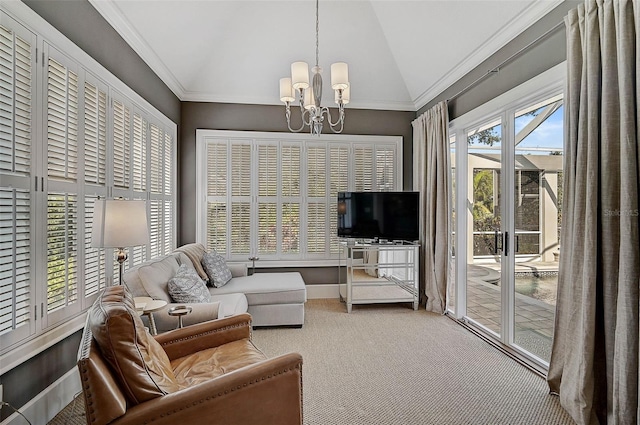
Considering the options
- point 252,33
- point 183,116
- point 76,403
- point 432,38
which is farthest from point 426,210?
point 76,403

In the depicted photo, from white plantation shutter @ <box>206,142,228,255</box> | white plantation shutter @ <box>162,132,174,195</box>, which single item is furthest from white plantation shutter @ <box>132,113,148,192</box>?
white plantation shutter @ <box>206,142,228,255</box>

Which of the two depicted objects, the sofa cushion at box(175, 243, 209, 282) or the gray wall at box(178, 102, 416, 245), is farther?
the gray wall at box(178, 102, 416, 245)

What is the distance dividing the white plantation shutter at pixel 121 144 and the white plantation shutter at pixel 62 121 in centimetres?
54

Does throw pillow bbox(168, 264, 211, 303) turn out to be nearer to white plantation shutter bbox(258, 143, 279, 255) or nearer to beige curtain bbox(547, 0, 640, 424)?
white plantation shutter bbox(258, 143, 279, 255)

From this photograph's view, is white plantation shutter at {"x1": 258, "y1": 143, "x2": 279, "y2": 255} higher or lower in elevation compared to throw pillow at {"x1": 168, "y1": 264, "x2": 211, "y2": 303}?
higher

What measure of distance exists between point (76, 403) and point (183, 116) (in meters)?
3.58

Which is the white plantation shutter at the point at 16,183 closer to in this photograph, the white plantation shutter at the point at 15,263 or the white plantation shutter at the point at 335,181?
the white plantation shutter at the point at 15,263

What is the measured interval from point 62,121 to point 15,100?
372 mm

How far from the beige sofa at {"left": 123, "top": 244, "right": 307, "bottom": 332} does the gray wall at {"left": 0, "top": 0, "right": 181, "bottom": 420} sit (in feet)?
1.86

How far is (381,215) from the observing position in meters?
4.41

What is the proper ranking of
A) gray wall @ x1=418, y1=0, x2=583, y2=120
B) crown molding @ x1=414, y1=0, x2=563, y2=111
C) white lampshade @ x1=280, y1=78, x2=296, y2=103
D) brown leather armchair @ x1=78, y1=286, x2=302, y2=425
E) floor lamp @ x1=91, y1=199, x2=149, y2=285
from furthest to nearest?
white lampshade @ x1=280, y1=78, x2=296, y2=103 → crown molding @ x1=414, y1=0, x2=563, y2=111 → gray wall @ x1=418, y1=0, x2=583, y2=120 → floor lamp @ x1=91, y1=199, x2=149, y2=285 → brown leather armchair @ x1=78, y1=286, x2=302, y2=425

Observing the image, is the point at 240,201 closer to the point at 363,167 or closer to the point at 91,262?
the point at 363,167

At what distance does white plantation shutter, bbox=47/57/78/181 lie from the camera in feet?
6.73

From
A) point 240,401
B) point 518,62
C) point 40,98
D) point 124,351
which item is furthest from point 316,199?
point 124,351
